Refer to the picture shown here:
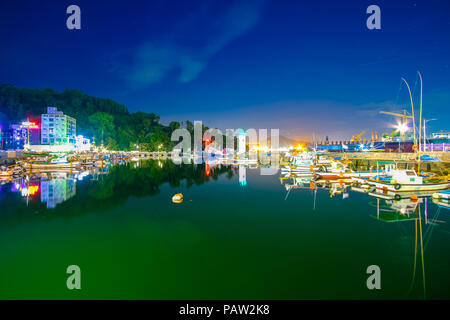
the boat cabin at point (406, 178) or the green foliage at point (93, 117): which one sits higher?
the green foliage at point (93, 117)

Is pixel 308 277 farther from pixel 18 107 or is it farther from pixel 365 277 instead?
pixel 18 107

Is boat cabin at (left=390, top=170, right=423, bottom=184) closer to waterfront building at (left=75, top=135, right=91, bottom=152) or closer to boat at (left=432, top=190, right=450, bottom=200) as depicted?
boat at (left=432, top=190, right=450, bottom=200)

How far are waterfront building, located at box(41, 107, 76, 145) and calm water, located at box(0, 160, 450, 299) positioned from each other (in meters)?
85.4

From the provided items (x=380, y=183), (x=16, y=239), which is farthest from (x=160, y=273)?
(x=380, y=183)

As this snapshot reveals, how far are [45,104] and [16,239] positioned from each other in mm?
119489

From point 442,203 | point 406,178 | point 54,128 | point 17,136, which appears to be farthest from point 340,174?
point 17,136

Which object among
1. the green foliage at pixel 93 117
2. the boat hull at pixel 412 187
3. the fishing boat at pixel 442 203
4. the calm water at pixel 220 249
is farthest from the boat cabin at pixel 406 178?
the green foliage at pixel 93 117

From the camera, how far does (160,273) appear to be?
9289mm

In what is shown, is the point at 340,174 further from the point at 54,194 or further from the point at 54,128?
the point at 54,128

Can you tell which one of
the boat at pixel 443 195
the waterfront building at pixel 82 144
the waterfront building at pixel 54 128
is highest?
the waterfront building at pixel 54 128

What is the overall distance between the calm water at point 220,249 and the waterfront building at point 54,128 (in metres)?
85.4

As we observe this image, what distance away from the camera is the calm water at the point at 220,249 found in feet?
27.2

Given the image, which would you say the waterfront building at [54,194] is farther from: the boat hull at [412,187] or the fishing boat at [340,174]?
the fishing boat at [340,174]

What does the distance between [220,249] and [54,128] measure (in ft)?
342
